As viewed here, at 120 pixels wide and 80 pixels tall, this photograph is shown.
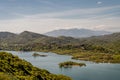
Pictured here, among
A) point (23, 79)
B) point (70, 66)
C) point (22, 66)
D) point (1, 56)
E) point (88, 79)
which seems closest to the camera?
point (23, 79)

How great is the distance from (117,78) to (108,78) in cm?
569

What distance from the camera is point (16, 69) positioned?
74438 millimetres

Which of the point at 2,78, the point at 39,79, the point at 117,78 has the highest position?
the point at 2,78

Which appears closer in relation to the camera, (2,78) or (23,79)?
(2,78)

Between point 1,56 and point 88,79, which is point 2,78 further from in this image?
point 88,79

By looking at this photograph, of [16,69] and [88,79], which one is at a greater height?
[16,69]

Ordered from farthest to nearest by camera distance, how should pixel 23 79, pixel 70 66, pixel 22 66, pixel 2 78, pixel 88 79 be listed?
pixel 70 66 → pixel 88 79 → pixel 22 66 → pixel 23 79 → pixel 2 78

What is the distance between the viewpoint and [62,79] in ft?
291

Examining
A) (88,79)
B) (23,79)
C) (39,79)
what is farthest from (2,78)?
(88,79)

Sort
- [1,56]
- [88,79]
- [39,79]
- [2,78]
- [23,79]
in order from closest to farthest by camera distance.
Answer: [2,78]
[23,79]
[39,79]
[1,56]
[88,79]

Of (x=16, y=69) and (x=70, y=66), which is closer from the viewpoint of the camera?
(x=16, y=69)

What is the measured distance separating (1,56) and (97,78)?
227 feet

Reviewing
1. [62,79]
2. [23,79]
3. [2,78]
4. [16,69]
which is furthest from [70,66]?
[2,78]

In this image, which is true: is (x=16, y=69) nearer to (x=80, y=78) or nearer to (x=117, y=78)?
(x=80, y=78)
